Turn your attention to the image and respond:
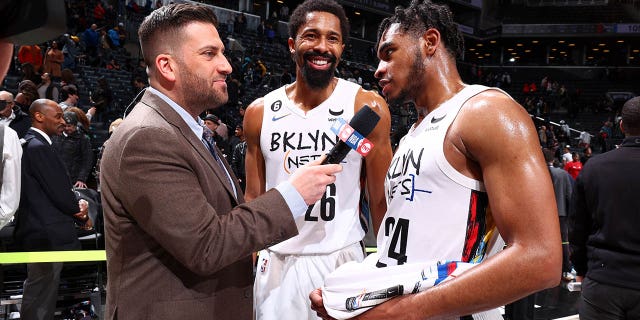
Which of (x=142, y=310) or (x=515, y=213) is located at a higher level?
(x=515, y=213)

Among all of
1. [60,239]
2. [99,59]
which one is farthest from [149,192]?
[99,59]

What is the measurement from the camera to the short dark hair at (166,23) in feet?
6.26

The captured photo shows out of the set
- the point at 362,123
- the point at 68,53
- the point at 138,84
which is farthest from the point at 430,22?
the point at 68,53

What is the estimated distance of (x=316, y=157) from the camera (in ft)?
8.78

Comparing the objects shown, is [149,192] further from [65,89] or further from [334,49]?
[65,89]

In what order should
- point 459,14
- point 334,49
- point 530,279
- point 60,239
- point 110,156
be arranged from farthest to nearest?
point 459,14, point 60,239, point 334,49, point 110,156, point 530,279

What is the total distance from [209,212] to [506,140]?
2.78 ft

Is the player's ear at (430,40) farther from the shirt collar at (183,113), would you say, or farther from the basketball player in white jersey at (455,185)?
the shirt collar at (183,113)

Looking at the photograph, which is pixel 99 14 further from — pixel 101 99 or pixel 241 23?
pixel 241 23

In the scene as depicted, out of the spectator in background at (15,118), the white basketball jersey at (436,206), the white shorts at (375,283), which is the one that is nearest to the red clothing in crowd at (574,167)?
the spectator in background at (15,118)

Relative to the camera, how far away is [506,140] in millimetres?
1434

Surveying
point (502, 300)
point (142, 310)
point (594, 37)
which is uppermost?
point (594, 37)

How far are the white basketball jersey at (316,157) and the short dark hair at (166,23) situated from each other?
2.81 feet

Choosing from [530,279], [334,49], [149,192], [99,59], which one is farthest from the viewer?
[99,59]
